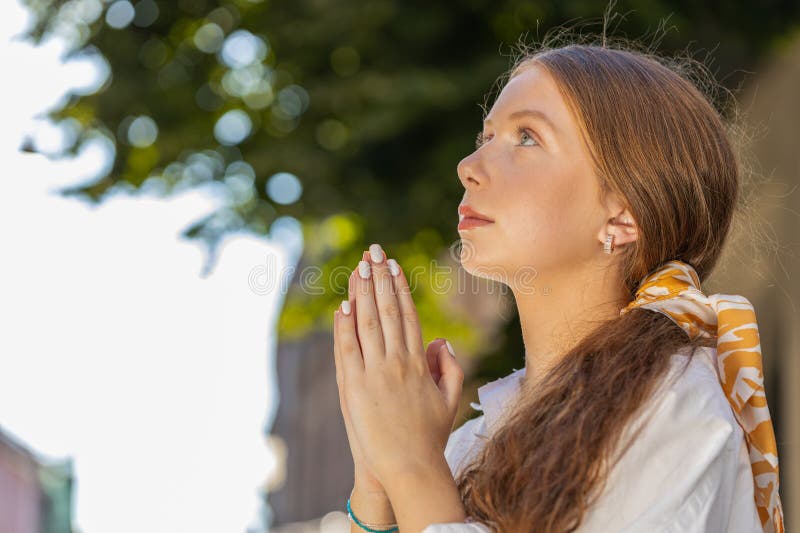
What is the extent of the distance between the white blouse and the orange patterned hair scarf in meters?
0.10

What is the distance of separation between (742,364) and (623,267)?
1.00 feet

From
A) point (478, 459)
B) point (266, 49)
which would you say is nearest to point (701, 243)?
A: point (478, 459)

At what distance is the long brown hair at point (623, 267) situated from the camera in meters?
1.61

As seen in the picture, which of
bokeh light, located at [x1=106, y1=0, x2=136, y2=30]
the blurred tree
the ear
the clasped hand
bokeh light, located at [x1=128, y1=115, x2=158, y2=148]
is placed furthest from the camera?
bokeh light, located at [x1=128, y1=115, x2=158, y2=148]

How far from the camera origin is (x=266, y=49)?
204 inches

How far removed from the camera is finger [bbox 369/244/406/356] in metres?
1.83

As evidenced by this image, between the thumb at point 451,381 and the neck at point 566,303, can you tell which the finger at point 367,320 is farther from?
the neck at point 566,303

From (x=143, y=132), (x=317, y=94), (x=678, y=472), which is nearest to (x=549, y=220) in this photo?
(x=678, y=472)

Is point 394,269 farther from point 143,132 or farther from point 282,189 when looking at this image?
point 143,132

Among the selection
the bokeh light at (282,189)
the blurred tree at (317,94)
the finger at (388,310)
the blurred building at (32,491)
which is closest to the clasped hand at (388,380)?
the finger at (388,310)

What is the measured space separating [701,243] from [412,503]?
78 centimetres

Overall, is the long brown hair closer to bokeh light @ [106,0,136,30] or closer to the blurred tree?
the blurred tree

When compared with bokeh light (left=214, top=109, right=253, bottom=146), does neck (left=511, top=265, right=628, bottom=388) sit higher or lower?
higher

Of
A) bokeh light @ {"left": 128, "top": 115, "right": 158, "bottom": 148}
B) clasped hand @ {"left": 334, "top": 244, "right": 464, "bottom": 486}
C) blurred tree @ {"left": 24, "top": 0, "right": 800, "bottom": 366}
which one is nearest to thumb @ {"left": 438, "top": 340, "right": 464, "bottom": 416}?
clasped hand @ {"left": 334, "top": 244, "right": 464, "bottom": 486}
